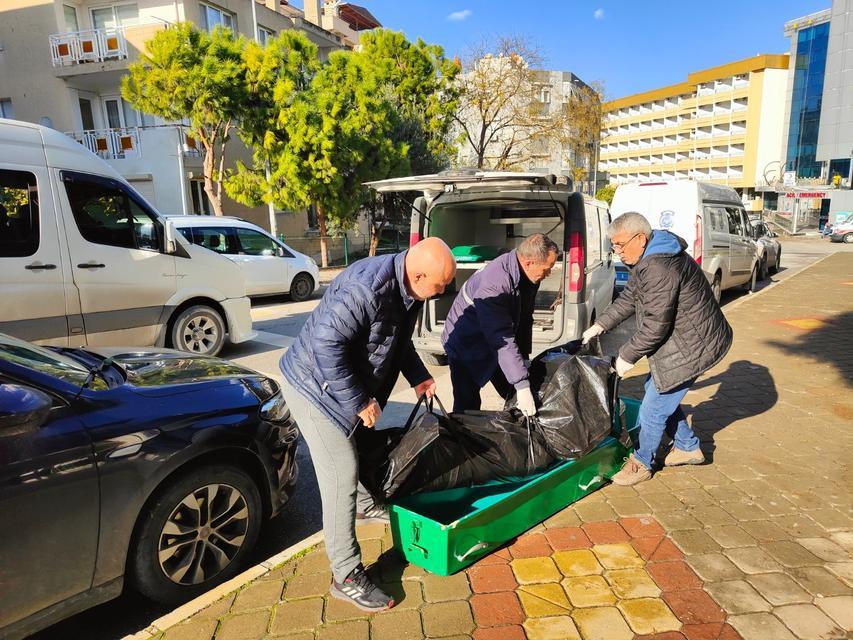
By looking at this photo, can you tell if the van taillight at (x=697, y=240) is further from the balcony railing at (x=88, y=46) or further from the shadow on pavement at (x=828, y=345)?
the balcony railing at (x=88, y=46)

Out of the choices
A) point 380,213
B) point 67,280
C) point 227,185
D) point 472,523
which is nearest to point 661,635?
point 472,523

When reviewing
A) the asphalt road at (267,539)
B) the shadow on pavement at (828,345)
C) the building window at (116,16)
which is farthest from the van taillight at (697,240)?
the building window at (116,16)

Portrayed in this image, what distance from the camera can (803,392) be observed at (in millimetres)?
5562

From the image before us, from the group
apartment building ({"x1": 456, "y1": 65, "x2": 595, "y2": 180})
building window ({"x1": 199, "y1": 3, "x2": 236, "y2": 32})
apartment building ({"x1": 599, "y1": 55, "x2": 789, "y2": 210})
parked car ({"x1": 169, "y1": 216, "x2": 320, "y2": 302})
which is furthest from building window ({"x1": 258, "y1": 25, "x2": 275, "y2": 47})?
apartment building ({"x1": 599, "y1": 55, "x2": 789, "y2": 210})

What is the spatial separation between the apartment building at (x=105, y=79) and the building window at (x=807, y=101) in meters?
66.8

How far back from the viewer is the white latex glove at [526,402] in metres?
3.21

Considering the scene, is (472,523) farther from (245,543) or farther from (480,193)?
(480,193)

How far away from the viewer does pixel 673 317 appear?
11.5 ft

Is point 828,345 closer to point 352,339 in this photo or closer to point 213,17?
point 352,339

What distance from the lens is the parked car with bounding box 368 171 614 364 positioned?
5.15 meters

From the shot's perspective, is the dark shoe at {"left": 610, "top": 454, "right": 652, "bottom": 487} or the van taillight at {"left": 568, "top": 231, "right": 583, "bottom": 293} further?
the van taillight at {"left": 568, "top": 231, "right": 583, "bottom": 293}

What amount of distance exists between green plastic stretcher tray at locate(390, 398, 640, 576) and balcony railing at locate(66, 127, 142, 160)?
66.2ft

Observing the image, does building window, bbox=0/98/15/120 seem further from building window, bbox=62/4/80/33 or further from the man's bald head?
the man's bald head

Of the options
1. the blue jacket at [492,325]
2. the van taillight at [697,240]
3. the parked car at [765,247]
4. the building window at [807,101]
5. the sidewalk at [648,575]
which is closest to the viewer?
the sidewalk at [648,575]
